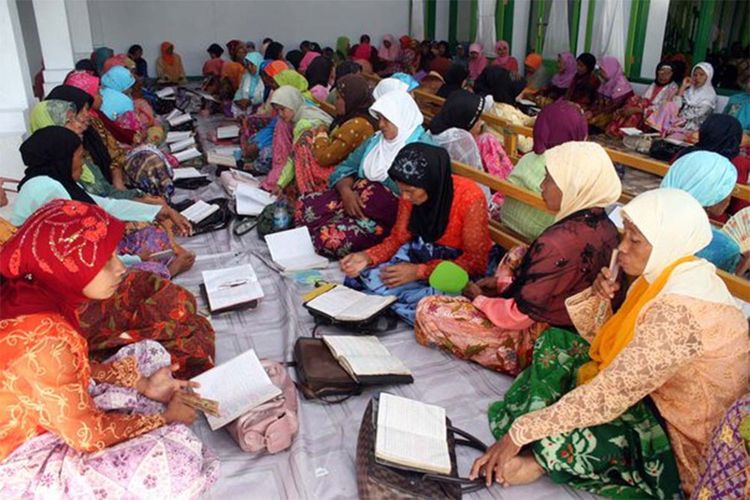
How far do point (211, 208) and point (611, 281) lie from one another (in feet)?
8.93

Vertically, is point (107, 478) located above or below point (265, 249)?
above

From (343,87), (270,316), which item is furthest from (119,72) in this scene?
(270,316)

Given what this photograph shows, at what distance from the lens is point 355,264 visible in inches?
116

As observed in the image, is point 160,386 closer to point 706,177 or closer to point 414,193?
point 414,193

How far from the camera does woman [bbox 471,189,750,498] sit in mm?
1479

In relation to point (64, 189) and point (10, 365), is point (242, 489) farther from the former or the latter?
point (64, 189)

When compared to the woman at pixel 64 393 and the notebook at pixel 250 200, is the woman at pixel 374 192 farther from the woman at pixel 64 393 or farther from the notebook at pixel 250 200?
the woman at pixel 64 393

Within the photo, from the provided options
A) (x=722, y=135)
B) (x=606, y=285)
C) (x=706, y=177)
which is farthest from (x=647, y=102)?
(x=606, y=285)

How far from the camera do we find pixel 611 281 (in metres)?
1.76

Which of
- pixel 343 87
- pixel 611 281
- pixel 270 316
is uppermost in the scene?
pixel 343 87

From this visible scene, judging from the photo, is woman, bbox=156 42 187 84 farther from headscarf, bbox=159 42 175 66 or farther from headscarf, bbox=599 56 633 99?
headscarf, bbox=599 56 633 99

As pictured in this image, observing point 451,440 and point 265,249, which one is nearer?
point 451,440

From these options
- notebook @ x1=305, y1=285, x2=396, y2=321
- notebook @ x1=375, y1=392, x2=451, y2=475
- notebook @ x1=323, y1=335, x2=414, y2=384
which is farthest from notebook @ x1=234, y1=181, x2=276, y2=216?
notebook @ x1=375, y1=392, x2=451, y2=475

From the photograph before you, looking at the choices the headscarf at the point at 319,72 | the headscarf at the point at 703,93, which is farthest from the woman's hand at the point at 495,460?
the headscarf at the point at 703,93
